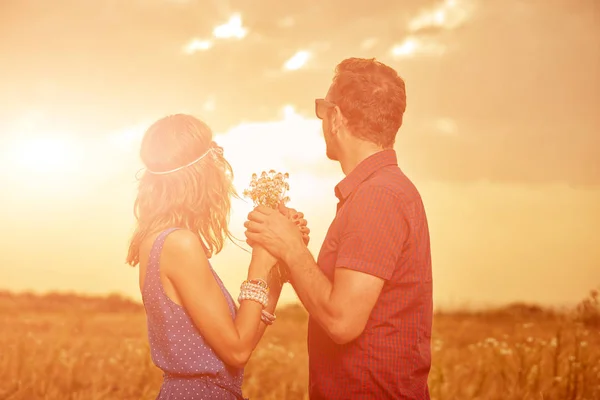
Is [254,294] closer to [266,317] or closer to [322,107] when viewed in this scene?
[266,317]

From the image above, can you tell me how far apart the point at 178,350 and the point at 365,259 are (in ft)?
2.93

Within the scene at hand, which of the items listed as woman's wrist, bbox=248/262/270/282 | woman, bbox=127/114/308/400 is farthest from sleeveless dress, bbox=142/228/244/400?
woman's wrist, bbox=248/262/270/282

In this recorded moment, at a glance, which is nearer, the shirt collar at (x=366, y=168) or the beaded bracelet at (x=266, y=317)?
the shirt collar at (x=366, y=168)

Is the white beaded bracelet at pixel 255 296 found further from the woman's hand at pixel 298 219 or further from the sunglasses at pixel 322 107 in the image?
the sunglasses at pixel 322 107

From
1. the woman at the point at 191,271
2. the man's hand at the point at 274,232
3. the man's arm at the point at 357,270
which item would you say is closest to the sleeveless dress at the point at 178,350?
the woman at the point at 191,271

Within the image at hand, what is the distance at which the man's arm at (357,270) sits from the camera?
246 cm

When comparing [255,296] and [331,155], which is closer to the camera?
[255,296]

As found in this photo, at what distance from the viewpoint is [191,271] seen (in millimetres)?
2703

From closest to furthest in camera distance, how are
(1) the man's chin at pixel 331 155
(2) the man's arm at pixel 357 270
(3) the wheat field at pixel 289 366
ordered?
1. (2) the man's arm at pixel 357 270
2. (1) the man's chin at pixel 331 155
3. (3) the wheat field at pixel 289 366

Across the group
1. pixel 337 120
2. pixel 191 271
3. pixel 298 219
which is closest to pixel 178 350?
pixel 191 271

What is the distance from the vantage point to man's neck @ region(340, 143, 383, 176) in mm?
2852

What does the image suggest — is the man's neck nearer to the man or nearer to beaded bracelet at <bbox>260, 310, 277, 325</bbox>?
the man

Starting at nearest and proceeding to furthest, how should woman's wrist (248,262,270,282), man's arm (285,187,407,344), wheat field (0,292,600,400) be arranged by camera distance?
man's arm (285,187,407,344) → woman's wrist (248,262,270,282) → wheat field (0,292,600,400)

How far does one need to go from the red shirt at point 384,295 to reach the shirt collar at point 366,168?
0.17ft
